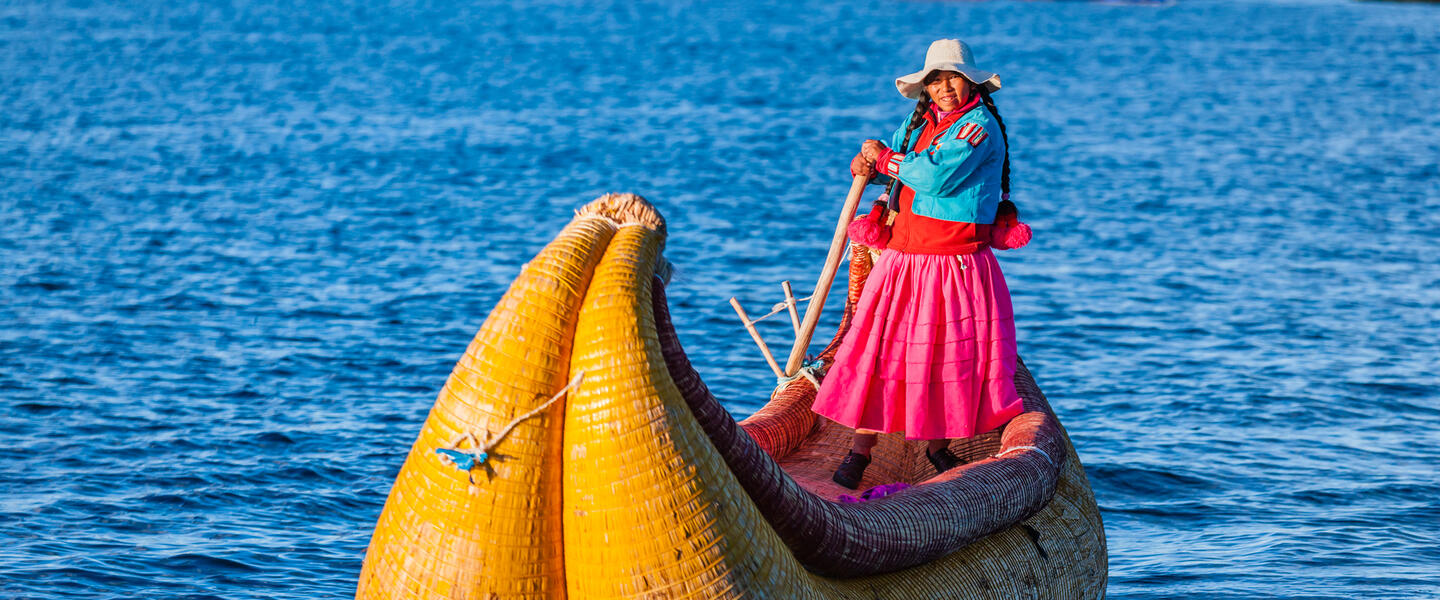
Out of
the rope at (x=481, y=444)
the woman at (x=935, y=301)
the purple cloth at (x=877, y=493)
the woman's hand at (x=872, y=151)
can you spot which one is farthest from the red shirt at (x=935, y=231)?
the rope at (x=481, y=444)

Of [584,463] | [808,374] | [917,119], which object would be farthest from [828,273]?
[584,463]

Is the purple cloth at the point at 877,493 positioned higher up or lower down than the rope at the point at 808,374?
lower down

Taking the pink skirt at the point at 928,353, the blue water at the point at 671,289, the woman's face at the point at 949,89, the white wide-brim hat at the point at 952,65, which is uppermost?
the white wide-brim hat at the point at 952,65

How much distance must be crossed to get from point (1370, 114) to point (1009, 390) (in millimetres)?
26325

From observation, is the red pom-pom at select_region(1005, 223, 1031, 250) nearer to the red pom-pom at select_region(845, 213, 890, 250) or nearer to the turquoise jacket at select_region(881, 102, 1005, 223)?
the turquoise jacket at select_region(881, 102, 1005, 223)

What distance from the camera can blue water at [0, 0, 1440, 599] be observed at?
804cm

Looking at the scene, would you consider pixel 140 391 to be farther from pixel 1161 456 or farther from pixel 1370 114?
pixel 1370 114

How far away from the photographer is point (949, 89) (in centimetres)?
532

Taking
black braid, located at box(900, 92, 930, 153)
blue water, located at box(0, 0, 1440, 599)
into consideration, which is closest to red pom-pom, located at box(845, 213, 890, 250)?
black braid, located at box(900, 92, 930, 153)

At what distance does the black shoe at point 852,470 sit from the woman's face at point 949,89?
142 centimetres

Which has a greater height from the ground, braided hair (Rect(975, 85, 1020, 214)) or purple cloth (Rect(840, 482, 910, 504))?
braided hair (Rect(975, 85, 1020, 214))

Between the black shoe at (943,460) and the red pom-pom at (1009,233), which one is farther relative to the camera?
the black shoe at (943,460)

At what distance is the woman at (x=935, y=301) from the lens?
5316mm

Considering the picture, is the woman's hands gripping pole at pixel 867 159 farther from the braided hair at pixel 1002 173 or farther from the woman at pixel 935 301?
the braided hair at pixel 1002 173
